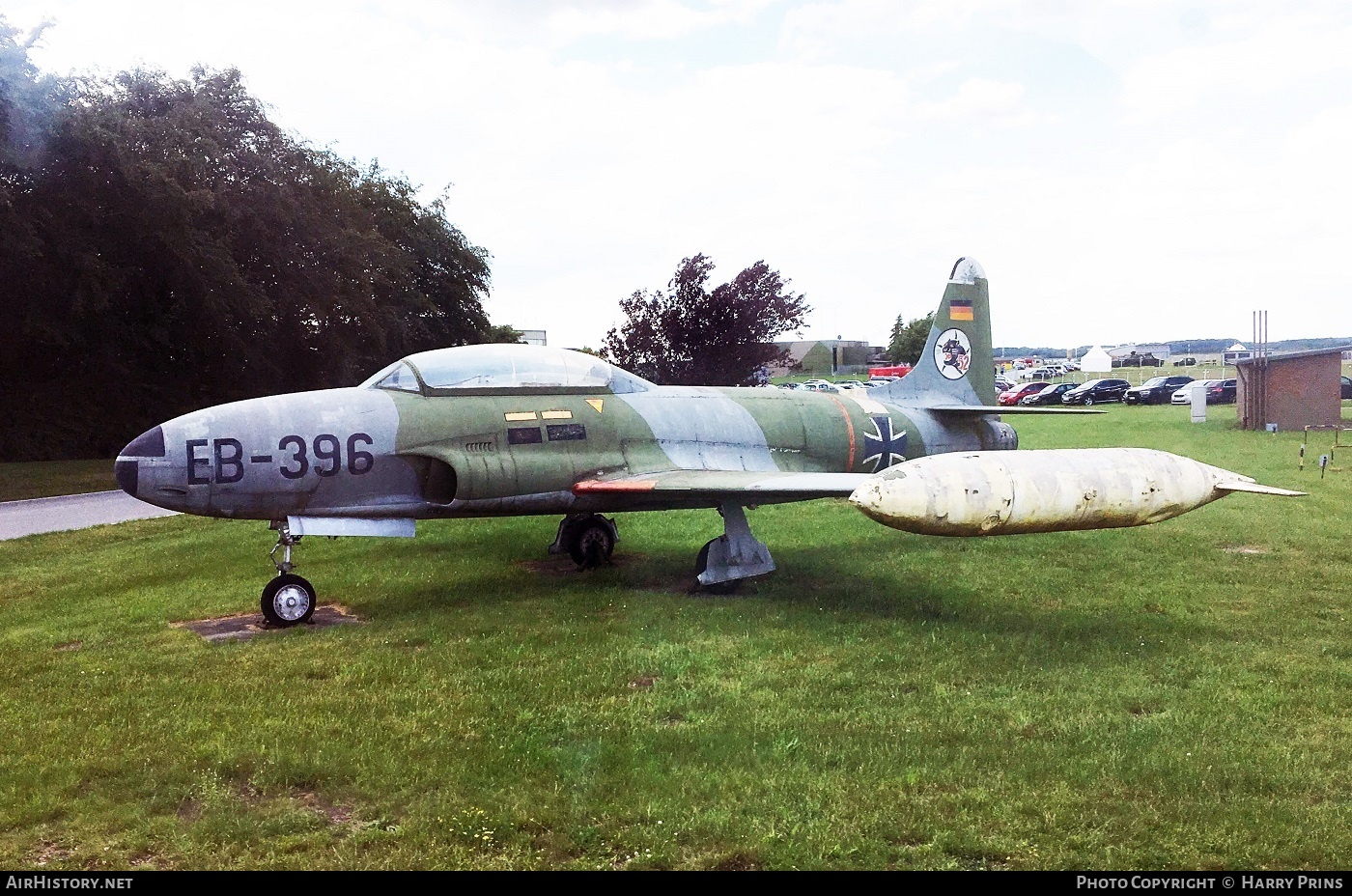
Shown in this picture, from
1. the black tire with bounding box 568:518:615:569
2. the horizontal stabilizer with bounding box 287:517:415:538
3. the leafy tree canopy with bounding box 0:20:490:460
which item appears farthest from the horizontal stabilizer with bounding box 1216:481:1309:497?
the leafy tree canopy with bounding box 0:20:490:460

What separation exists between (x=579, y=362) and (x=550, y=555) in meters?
2.62

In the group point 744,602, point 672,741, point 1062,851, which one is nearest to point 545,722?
point 672,741

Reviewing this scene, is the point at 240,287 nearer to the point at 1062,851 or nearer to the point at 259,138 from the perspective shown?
the point at 259,138

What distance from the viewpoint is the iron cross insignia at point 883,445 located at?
10641 millimetres

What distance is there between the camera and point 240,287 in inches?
858

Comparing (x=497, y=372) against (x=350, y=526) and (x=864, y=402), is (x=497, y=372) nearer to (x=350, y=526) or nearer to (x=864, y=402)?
(x=350, y=526)

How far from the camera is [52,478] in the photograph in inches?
787

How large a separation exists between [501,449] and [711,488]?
1.89 metres

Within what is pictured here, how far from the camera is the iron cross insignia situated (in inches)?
419

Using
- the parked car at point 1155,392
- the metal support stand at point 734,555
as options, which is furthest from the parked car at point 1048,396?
the metal support stand at point 734,555

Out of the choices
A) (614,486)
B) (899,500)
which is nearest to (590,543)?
(614,486)

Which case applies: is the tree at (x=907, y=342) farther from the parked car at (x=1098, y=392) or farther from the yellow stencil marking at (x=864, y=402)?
the yellow stencil marking at (x=864, y=402)

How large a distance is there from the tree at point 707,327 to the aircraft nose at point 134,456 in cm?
999

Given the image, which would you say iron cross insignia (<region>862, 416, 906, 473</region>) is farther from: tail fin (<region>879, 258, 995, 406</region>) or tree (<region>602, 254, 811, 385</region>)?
tree (<region>602, 254, 811, 385</region>)
